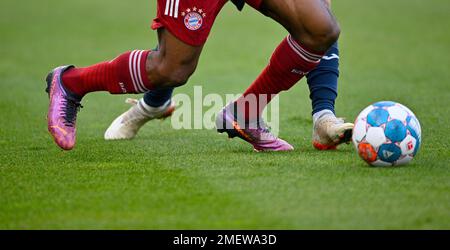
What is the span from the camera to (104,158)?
249 inches

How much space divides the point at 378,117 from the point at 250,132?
110 centimetres

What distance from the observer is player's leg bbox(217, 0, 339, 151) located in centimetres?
577

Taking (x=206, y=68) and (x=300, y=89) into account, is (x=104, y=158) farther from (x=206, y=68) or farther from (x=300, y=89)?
(x=206, y=68)

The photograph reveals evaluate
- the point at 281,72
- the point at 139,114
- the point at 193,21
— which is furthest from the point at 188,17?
the point at 139,114

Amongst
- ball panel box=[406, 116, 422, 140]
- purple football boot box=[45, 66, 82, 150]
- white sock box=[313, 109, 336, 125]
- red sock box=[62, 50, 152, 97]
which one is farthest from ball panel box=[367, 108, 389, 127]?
purple football boot box=[45, 66, 82, 150]

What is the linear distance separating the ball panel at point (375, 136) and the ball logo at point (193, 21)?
4.04ft

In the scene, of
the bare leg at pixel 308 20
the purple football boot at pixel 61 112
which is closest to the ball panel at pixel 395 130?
the bare leg at pixel 308 20

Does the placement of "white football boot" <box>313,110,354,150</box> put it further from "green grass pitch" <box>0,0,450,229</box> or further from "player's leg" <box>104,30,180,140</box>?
"player's leg" <box>104,30,180,140</box>

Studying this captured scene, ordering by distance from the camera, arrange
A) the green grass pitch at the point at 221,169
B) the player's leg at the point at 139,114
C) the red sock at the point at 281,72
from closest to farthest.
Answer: the green grass pitch at the point at 221,169, the red sock at the point at 281,72, the player's leg at the point at 139,114

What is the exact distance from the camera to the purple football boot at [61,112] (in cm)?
615

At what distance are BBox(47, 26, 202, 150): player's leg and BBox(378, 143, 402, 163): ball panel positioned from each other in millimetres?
1304

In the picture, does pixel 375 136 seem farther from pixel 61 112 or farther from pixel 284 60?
pixel 61 112

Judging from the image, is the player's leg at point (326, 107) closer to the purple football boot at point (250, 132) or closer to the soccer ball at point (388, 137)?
the purple football boot at point (250, 132)
